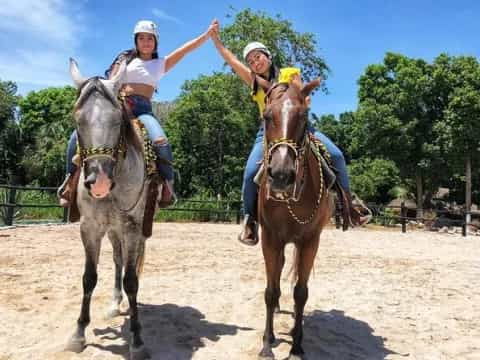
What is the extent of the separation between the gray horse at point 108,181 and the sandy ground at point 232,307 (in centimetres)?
47

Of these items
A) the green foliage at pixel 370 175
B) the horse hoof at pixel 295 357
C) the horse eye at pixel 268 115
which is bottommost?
the horse hoof at pixel 295 357

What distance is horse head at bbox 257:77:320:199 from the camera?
312 centimetres

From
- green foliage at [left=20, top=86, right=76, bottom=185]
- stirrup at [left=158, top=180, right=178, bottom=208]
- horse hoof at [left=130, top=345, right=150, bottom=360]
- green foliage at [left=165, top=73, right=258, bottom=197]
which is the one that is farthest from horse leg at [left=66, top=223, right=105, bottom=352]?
green foliage at [left=20, top=86, right=76, bottom=185]

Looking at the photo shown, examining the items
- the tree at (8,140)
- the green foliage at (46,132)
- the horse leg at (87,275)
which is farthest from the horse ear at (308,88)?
the tree at (8,140)

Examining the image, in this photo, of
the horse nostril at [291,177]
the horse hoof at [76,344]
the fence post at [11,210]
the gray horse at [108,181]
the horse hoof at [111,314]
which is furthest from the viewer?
the fence post at [11,210]

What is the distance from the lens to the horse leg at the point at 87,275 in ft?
13.1

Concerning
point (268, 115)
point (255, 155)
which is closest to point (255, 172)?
point (255, 155)

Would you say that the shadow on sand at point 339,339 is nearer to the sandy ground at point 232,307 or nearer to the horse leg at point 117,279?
the sandy ground at point 232,307

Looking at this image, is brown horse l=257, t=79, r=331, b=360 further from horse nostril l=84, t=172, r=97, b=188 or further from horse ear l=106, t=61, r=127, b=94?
horse nostril l=84, t=172, r=97, b=188

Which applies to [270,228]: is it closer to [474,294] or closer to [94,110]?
[94,110]

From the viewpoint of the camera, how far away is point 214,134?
3130cm

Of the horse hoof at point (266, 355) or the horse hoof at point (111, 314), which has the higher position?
the horse hoof at point (111, 314)

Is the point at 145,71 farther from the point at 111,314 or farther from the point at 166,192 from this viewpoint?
the point at 111,314

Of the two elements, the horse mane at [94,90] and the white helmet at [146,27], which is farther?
the white helmet at [146,27]
